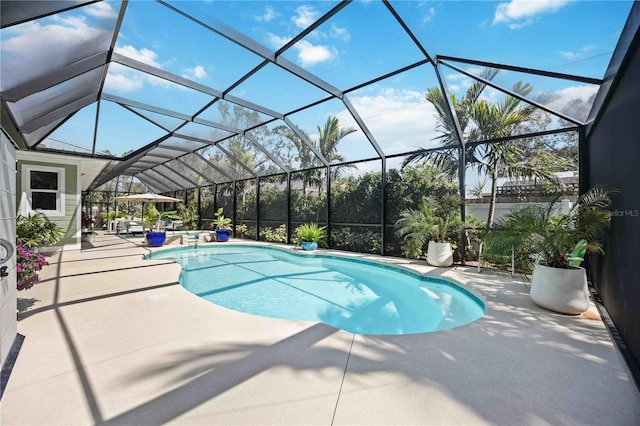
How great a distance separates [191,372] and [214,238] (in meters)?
11.4

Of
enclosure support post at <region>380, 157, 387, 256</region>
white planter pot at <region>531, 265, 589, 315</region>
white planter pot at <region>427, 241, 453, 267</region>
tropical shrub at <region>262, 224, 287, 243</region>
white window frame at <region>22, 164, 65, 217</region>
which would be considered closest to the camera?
white planter pot at <region>531, 265, 589, 315</region>

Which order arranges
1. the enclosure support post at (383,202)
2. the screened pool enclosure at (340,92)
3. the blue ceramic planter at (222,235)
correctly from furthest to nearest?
the blue ceramic planter at (222,235)
the enclosure support post at (383,202)
the screened pool enclosure at (340,92)

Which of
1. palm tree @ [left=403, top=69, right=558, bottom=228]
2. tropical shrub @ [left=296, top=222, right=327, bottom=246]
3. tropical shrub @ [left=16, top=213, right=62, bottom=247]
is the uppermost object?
palm tree @ [left=403, top=69, right=558, bottom=228]

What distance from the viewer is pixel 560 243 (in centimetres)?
398

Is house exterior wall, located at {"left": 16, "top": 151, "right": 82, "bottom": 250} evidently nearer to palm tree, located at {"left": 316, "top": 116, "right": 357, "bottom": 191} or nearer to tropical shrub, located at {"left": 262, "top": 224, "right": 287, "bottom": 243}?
tropical shrub, located at {"left": 262, "top": 224, "right": 287, "bottom": 243}

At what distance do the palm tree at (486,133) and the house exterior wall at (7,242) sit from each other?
7.15 m

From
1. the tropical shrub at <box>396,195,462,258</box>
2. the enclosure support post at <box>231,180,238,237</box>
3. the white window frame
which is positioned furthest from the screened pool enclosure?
the enclosure support post at <box>231,180,238,237</box>

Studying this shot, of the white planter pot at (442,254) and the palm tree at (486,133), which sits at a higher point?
the palm tree at (486,133)

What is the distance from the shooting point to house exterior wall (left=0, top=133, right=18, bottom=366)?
2367 mm

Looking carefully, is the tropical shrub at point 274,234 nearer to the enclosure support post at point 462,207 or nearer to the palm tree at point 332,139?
the palm tree at point 332,139

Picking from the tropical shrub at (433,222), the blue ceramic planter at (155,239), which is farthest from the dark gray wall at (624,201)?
the blue ceramic planter at (155,239)

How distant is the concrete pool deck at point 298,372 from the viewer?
189 cm

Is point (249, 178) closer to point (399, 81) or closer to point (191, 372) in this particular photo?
point (399, 81)

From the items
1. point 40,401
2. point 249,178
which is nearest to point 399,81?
point 40,401
